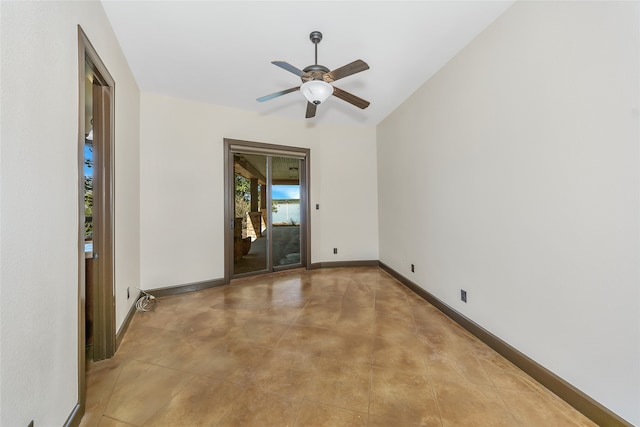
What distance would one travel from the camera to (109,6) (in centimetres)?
197

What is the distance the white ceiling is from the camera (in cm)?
200

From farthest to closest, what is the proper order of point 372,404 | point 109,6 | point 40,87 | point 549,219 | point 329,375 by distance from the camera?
point 109,6, point 329,375, point 549,219, point 372,404, point 40,87

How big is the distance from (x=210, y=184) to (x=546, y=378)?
422 centimetres

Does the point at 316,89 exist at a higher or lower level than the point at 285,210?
higher

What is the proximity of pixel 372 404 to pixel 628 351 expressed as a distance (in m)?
1.43

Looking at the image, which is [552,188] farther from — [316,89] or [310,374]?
[310,374]

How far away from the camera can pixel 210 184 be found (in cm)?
381

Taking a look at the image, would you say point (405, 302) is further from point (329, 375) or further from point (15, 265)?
point (15, 265)

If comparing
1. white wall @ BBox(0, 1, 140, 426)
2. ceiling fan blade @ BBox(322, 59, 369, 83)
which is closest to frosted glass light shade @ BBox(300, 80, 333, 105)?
ceiling fan blade @ BBox(322, 59, 369, 83)

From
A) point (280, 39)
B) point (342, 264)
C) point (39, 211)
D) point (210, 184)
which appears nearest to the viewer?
point (39, 211)

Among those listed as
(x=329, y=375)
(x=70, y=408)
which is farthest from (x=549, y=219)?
(x=70, y=408)

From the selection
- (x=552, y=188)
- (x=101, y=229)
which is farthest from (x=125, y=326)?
(x=552, y=188)

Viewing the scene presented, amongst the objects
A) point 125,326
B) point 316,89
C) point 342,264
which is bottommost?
point 125,326

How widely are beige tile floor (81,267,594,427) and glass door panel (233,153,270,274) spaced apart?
1.51 m
